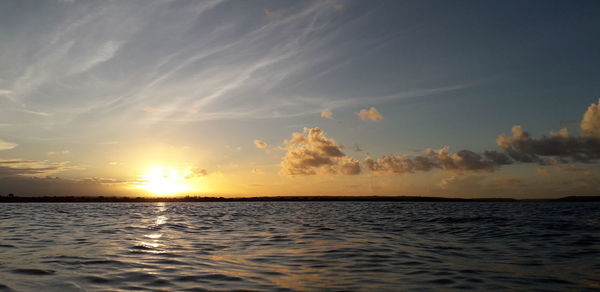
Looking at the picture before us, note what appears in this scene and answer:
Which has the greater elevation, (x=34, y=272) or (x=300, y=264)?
(x=34, y=272)

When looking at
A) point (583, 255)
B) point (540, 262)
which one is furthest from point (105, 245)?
point (583, 255)

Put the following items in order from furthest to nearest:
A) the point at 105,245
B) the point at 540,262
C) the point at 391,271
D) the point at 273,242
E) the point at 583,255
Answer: the point at 273,242 → the point at 105,245 → the point at 583,255 → the point at 540,262 → the point at 391,271

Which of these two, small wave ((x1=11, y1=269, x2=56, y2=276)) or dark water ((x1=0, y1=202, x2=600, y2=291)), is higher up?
small wave ((x1=11, y1=269, x2=56, y2=276))

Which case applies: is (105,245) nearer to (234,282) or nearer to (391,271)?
(234,282)

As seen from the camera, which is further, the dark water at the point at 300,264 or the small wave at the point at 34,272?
the small wave at the point at 34,272

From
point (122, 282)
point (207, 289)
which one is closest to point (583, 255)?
point (207, 289)

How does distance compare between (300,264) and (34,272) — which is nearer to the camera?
(34,272)

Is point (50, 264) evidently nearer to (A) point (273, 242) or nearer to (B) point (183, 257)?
(B) point (183, 257)

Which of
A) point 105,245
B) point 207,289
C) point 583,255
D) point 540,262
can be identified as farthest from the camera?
point 105,245

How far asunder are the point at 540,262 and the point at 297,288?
1093cm

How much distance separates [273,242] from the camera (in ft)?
76.2

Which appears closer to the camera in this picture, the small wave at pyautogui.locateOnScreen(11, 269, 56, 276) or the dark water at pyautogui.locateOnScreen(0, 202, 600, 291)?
the dark water at pyautogui.locateOnScreen(0, 202, 600, 291)

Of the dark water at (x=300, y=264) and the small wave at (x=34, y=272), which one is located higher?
the small wave at (x=34, y=272)

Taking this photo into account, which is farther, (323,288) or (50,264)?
(50,264)
